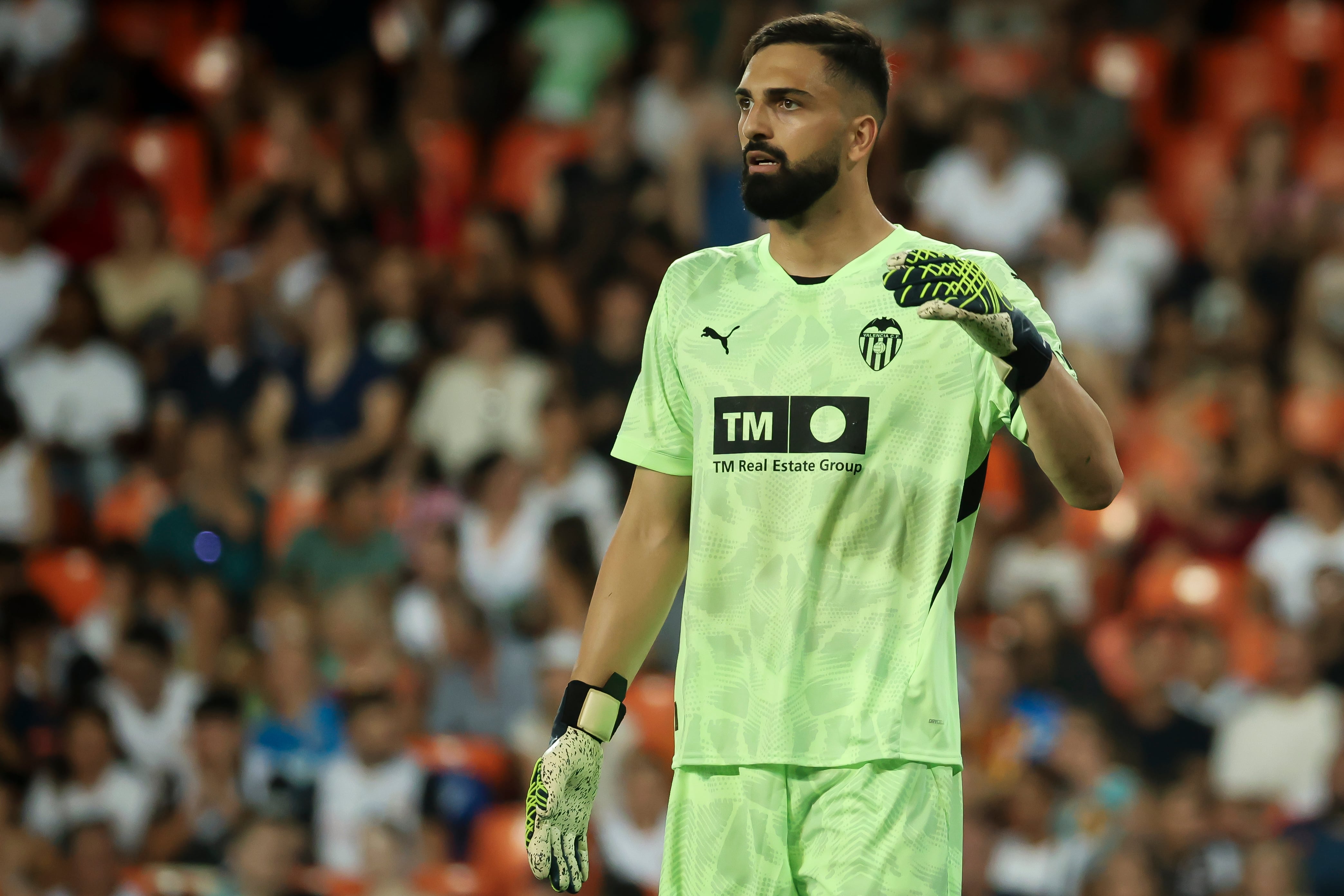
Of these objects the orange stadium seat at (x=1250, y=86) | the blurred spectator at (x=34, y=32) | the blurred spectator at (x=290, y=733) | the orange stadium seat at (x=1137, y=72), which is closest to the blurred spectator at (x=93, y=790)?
the blurred spectator at (x=290, y=733)

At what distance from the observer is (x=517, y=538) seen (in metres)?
9.33

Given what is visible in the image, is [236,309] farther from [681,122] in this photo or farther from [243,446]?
[681,122]

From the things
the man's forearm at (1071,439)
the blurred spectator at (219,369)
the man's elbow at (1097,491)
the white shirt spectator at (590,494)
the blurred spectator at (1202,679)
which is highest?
the blurred spectator at (219,369)

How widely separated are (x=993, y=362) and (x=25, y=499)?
7379mm

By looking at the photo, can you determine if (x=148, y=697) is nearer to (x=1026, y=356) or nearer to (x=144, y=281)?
(x=144, y=281)

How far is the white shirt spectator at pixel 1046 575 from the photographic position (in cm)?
878

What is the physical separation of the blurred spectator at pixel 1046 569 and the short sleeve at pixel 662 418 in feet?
16.7

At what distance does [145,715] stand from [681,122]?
4.79 meters

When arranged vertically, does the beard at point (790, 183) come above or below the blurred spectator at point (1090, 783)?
above

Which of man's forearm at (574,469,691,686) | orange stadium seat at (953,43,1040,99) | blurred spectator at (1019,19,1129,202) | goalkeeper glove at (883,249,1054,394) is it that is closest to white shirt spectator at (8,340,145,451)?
orange stadium seat at (953,43,1040,99)

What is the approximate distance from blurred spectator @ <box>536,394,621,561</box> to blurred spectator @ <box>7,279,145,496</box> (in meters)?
2.52

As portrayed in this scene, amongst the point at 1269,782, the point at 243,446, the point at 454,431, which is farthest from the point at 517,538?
the point at 1269,782

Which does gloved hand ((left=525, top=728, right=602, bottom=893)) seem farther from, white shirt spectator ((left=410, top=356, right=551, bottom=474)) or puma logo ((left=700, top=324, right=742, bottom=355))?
white shirt spectator ((left=410, top=356, right=551, bottom=474))

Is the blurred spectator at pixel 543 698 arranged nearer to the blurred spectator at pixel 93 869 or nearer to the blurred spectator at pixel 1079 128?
the blurred spectator at pixel 93 869
